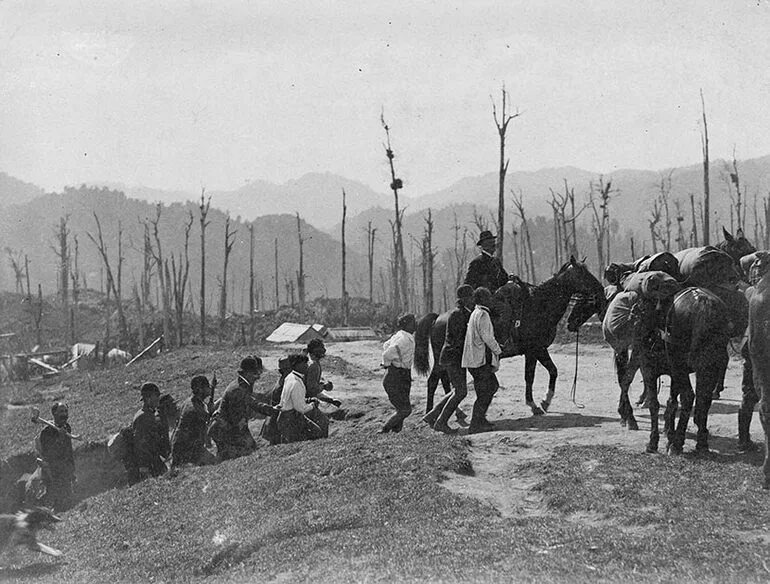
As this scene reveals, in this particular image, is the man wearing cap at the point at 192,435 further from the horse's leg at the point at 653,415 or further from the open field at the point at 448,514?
the horse's leg at the point at 653,415

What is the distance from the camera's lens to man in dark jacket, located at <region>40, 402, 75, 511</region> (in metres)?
11.4

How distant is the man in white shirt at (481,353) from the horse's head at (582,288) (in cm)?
227

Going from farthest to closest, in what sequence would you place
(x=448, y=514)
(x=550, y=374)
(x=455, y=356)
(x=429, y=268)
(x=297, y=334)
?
1. (x=429, y=268)
2. (x=297, y=334)
3. (x=550, y=374)
4. (x=455, y=356)
5. (x=448, y=514)

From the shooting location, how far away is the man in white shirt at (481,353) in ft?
36.2

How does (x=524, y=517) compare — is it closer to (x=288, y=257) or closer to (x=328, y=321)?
(x=328, y=321)

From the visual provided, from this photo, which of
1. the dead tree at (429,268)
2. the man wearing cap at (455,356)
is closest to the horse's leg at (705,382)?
the man wearing cap at (455,356)

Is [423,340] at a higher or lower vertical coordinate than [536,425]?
higher

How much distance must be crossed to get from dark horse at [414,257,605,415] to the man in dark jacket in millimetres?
5354

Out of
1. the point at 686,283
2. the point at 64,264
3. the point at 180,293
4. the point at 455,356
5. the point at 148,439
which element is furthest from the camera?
the point at 64,264

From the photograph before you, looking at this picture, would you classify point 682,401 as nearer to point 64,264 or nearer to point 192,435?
point 192,435

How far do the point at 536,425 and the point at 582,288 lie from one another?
2628 millimetres

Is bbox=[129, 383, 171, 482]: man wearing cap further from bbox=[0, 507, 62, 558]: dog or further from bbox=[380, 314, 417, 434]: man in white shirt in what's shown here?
bbox=[380, 314, 417, 434]: man in white shirt

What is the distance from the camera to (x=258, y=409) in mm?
12016

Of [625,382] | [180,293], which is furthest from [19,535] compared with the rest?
[180,293]
